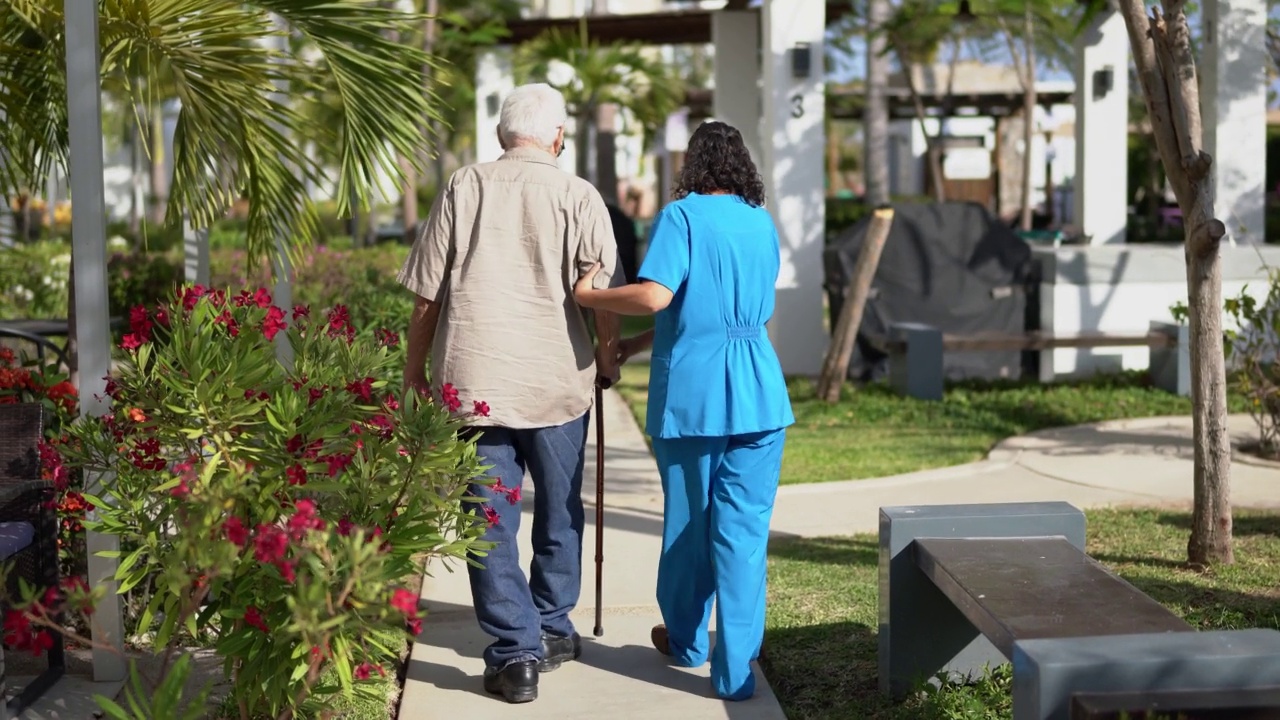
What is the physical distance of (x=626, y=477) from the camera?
823 cm

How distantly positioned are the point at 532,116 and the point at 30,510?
1.99 meters

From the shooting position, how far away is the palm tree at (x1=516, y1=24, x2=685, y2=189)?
65.4 feet

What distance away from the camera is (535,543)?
4801mm

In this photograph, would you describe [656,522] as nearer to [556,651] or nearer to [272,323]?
[556,651]

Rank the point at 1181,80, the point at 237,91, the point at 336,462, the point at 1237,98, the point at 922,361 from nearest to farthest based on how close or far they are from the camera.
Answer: the point at 336,462 < the point at 1181,80 < the point at 237,91 < the point at 922,361 < the point at 1237,98

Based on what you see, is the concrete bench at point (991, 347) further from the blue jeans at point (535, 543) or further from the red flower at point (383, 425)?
the red flower at point (383, 425)

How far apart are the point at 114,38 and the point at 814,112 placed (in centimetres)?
735

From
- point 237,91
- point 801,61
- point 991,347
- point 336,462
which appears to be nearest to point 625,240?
point 237,91

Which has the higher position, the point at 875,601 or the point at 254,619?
the point at 254,619

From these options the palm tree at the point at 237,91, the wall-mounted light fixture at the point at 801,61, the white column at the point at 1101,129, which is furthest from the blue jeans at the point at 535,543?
the white column at the point at 1101,129

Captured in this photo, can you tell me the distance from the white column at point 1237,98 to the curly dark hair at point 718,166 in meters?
7.77

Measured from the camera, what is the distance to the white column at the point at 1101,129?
507 inches

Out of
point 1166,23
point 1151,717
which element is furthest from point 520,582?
point 1166,23

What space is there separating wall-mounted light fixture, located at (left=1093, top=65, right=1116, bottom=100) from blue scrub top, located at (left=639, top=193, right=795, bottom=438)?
9.36 metres
